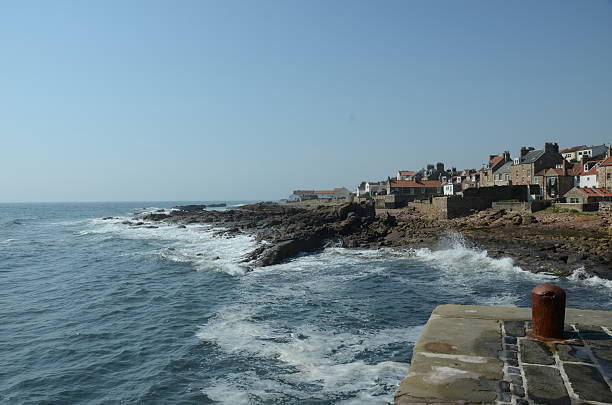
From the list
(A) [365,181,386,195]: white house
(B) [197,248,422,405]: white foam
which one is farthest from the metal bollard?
(A) [365,181,386,195]: white house

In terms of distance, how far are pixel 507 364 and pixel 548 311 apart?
45.0 inches

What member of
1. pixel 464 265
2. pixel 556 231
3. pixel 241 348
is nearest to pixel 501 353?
pixel 241 348

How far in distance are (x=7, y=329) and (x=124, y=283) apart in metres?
7.68

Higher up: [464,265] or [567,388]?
[567,388]

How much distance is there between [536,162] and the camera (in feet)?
178

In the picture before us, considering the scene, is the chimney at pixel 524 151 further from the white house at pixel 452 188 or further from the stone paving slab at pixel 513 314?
the stone paving slab at pixel 513 314

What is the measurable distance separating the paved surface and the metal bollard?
166 millimetres

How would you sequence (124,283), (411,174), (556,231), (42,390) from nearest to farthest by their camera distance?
(42,390), (124,283), (556,231), (411,174)

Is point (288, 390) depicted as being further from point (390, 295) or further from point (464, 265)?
point (464, 265)

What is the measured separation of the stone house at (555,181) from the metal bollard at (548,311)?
5152cm

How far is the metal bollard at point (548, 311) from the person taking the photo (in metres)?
5.32

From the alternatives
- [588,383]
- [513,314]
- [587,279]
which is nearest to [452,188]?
[587,279]

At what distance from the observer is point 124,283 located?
22.4 m

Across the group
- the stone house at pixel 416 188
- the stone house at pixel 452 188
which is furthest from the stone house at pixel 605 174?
the stone house at pixel 416 188
